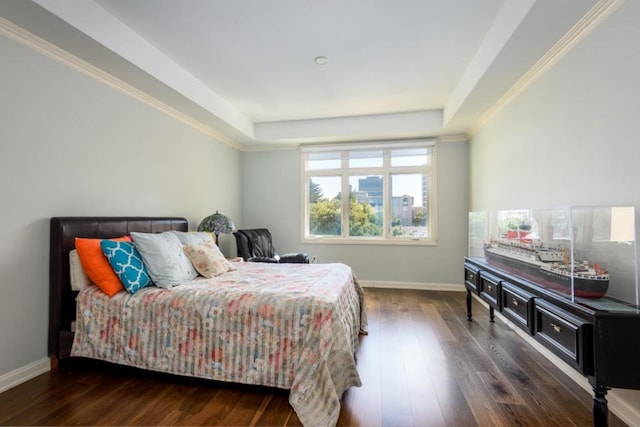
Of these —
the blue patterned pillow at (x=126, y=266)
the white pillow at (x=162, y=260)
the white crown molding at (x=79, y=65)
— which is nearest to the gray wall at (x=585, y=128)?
the white pillow at (x=162, y=260)

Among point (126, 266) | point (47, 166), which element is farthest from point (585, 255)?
point (47, 166)

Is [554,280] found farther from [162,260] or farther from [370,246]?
[370,246]

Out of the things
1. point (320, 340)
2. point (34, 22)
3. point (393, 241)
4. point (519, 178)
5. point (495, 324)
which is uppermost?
point (34, 22)

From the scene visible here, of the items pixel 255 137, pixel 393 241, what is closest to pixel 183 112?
pixel 255 137

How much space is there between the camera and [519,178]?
9.48 ft

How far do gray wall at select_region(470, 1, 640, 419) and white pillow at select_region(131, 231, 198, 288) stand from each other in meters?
3.04

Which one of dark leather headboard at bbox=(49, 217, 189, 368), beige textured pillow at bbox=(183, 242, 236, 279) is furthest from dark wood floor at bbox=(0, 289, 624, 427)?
beige textured pillow at bbox=(183, 242, 236, 279)

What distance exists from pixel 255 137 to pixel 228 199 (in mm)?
1137

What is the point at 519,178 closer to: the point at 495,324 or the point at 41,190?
the point at 495,324

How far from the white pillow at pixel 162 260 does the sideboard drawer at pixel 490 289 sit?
8.49ft

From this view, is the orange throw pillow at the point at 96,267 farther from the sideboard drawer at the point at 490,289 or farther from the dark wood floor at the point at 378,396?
the sideboard drawer at the point at 490,289

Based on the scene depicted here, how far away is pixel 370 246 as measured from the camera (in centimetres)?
483

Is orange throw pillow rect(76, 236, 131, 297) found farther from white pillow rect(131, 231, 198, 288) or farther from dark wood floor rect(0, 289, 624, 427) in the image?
dark wood floor rect(0, 289, 624, 427)

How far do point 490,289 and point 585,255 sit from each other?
Result: 862 millimetres
